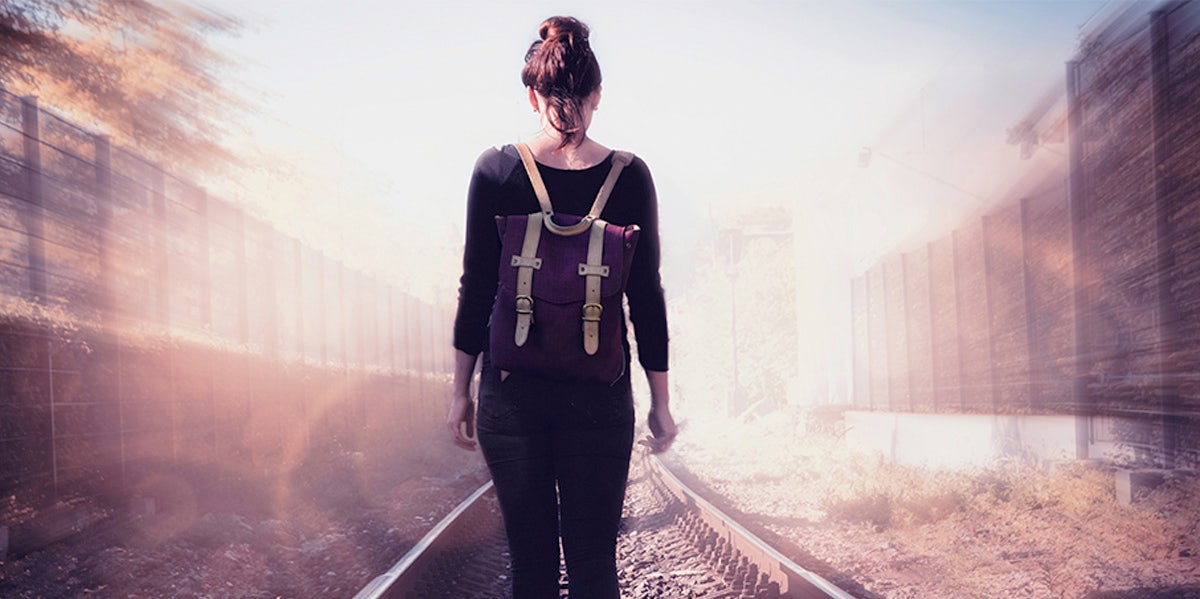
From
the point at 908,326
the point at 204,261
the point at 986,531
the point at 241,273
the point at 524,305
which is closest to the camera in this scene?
the point at 524,305

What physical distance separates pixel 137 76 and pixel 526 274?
57.6 feet

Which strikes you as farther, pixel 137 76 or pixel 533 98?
pixel 137 76

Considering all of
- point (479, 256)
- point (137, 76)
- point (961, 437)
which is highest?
point (137, 76)

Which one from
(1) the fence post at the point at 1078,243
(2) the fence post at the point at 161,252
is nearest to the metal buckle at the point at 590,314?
(2) the fence post at the point at 161,252

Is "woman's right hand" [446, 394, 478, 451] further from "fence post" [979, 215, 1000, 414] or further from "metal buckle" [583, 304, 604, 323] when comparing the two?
"fence post" [979, 215, 1000, 414]

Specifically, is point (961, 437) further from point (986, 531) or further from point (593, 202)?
point (593, 202)

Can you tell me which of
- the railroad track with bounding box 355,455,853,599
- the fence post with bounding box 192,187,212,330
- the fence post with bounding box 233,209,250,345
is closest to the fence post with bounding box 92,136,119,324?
the fence post with bounding box 192,187,212,330

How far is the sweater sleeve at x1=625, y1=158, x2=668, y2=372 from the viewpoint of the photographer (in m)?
2.33

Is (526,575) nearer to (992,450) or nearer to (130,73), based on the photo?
(992,450)

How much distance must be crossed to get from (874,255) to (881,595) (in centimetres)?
2173

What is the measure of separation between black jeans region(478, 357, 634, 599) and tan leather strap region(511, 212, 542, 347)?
123mm

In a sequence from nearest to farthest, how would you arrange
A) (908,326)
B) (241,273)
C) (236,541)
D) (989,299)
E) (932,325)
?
1. (236,541)
2. (241,273)
3. (989,299)
4. (932,325)
5. (908,326)

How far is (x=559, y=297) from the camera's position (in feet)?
6.91

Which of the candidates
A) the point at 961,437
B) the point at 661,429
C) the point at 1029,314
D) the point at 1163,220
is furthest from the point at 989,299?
the point at 661,429
